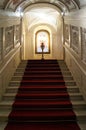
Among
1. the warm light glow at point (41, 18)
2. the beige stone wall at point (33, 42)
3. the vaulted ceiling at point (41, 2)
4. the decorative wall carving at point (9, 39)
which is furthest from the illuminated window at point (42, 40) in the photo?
the decorative wall carving at point (9, 39)

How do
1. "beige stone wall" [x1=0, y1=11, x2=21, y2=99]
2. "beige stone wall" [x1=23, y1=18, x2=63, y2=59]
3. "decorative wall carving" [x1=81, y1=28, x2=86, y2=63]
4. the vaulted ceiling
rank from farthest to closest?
1. "beige stone wall" [x1=23, y1=18, x2=63, y2=59]
2. the vaulted ceiling
3. "beige stone wall" [x1=0, y1=11, x2=21, y2=99]
4. "decorative wall carving" [x1=81, y1=28, x2=86, y2=63]

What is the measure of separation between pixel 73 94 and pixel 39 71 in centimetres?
243

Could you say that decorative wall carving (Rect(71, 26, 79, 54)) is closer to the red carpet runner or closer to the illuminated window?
the red carpet runner

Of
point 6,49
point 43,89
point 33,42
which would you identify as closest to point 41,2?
point 6,49

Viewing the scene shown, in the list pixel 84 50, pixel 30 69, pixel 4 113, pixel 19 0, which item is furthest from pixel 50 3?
pixel 4 113

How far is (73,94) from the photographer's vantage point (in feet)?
26.9

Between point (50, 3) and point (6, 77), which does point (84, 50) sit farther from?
point (50, 3)

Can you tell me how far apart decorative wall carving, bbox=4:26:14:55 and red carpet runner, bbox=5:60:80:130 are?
47.5 inches

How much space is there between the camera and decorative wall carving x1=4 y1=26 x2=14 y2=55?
345 inches

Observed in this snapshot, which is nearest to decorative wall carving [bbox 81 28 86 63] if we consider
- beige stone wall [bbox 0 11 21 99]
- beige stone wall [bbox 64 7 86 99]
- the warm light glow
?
beige stone wall [bbox 64 7 86 99]

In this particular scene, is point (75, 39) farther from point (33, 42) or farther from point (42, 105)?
point (33, 42)

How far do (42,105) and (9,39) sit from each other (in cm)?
290

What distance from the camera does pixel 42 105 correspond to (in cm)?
756

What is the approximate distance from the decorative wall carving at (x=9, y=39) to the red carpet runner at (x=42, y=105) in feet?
3.96
